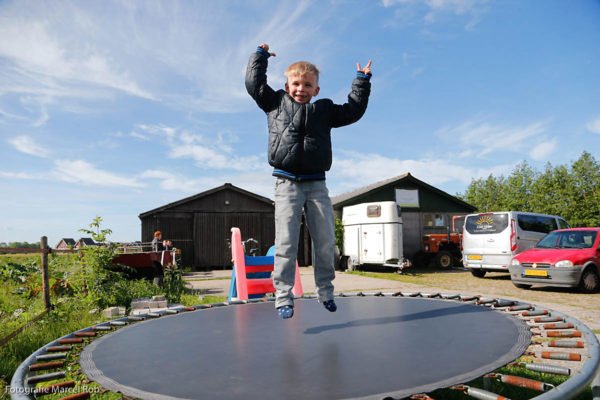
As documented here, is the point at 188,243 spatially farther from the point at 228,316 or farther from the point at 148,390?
the point at 148,390

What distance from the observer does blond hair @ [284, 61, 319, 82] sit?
188 centimetres

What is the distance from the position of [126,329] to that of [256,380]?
1.20 meters

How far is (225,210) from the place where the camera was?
15305 mm

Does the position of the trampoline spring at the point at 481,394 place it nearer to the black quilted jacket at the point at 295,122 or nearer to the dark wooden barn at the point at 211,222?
the black quilted jacket at the point at 295,122

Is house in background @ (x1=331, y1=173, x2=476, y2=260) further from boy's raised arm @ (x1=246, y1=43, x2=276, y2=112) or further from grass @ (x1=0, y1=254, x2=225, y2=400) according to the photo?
boy's raised arm @ (x1=246, y1=43, x2=276, y2=112)

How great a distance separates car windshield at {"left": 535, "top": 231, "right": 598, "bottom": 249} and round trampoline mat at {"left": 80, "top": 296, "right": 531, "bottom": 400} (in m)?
6.18

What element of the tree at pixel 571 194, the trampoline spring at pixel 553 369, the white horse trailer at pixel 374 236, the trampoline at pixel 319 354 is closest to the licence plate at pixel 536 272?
the white horse trailer at pixel 374 236

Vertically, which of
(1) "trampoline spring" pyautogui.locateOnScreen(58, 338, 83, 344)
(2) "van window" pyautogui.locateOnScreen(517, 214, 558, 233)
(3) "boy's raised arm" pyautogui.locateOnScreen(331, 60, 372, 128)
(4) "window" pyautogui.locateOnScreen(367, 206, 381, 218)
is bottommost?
(1) "trampoline spring" pyautogui.locateOnScreen(58, 338, 83, 344)

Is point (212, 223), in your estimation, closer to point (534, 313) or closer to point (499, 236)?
point (499, 236)

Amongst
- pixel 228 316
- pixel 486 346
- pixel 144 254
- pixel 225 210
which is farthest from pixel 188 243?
pixel 486 346

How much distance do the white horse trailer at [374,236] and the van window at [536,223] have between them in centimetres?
Result: 290

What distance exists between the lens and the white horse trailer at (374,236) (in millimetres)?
11164

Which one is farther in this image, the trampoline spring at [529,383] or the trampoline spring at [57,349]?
the trampoline spring at [57,349]

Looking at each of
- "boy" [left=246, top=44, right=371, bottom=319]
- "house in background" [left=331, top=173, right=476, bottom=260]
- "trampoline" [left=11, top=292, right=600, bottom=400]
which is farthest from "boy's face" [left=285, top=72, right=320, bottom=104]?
"house in background" [left=331, top=173, right=476, bottom=260]
